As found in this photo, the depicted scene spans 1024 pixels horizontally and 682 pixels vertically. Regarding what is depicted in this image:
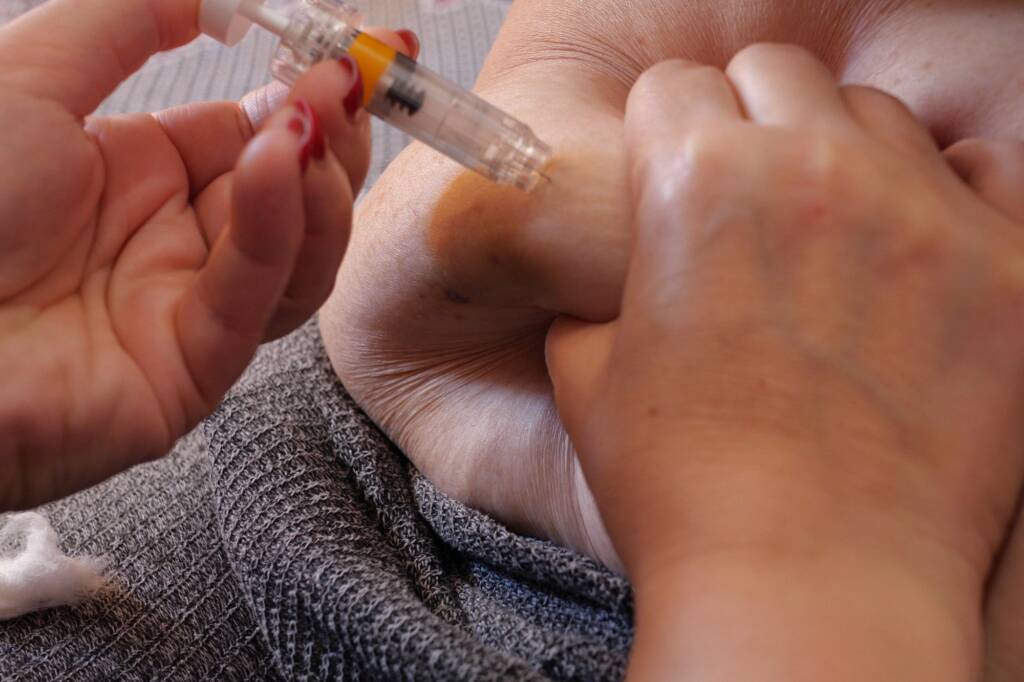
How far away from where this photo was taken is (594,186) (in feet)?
1.83

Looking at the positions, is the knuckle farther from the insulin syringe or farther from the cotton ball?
the cotton ball

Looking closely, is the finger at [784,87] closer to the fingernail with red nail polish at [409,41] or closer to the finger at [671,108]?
the finger at [671,108]

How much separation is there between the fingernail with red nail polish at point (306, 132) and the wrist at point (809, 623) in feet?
0.92

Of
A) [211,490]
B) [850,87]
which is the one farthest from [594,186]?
[211,490]

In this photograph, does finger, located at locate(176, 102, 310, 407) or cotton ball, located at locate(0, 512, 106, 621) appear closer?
finger, located at locate(176, 102, 310, 407)

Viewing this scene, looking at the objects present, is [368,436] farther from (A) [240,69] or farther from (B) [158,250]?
(A) [240,69]

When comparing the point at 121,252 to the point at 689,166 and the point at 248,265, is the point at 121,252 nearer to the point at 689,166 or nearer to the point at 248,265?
the point at 248,265

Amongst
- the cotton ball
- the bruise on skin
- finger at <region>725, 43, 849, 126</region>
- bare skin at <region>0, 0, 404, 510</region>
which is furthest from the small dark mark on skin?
the cotton ball

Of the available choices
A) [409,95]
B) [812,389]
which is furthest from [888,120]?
[409,95]

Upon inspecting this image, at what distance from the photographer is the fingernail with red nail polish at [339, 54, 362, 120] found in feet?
1.60

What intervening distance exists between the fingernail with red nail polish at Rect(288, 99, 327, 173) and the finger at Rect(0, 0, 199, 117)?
0.17m

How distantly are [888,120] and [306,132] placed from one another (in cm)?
34

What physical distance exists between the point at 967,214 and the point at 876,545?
0.19 metres

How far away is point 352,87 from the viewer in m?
0.49
